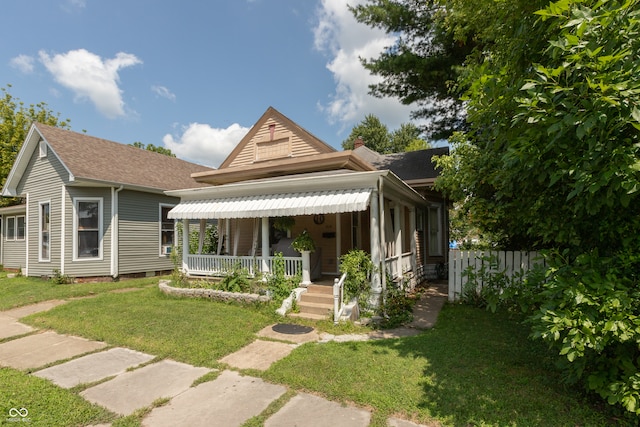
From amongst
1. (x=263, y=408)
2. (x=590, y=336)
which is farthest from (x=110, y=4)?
(x=590, y=336)

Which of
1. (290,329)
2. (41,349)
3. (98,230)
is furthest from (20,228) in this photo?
(290,329)

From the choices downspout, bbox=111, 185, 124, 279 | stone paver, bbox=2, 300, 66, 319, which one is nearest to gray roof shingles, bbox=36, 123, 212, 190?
downspout, bbox=111, 185, 124, 279

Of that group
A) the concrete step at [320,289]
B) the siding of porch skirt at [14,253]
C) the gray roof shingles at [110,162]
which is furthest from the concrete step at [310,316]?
the siding of porch skirt at [14,253]

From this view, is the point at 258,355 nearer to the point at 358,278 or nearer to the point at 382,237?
the point at 358,278

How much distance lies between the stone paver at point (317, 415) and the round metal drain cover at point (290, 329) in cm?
247

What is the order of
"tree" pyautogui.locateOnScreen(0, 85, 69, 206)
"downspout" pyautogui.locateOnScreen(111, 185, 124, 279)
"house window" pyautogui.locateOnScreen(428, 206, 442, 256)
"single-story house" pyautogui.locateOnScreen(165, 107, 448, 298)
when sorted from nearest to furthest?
"single-story house" pyautogui.locateOnScreen(165, 107, 448, 298) < "downspout" pyautogui.locateOnScreen(111, 185, 124, 279) < "house window" pyautogui.locateOnScreen(428, 206, 442, 256) < "tree" pyautogui.locateOnScreen(0, 85, 69, 206)

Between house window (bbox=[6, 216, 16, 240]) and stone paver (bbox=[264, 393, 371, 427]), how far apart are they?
19.3 m

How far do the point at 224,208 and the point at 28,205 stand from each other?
10.7 m

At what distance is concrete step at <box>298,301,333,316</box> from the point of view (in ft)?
22.2

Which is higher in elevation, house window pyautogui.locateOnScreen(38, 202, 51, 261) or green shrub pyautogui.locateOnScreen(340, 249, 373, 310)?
house window pyautogui.locateOnScreen(38, 202, 51, 261)

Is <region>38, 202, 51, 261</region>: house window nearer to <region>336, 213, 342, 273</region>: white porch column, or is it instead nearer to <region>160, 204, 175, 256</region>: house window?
<region>160, 204, 175, 256</region>: house window

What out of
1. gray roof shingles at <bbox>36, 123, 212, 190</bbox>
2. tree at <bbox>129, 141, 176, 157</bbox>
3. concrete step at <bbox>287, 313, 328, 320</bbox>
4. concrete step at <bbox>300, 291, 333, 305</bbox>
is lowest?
concrete step at <bbox>287, 313, 328, 320</bbox>

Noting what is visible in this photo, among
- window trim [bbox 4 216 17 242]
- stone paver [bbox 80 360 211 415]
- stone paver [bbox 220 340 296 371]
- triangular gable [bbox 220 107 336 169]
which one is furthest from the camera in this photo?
window trim [bbox 4 216 17 242]

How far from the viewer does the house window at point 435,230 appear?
42.9ft
